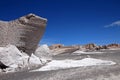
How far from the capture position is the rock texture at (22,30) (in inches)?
561

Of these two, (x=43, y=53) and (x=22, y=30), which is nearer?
(x=22, y=30)

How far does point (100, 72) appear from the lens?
9.83 meters

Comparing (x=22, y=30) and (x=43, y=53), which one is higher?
(x=22, y=30)

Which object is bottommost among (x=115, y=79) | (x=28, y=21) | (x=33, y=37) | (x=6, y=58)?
(x=115, y=79)

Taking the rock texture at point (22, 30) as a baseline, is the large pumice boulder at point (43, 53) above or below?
below

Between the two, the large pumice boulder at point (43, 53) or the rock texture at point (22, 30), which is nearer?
the rock texture at point (22, 30)

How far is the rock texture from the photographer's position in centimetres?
1424

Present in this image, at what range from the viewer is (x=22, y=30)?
47.9 feet

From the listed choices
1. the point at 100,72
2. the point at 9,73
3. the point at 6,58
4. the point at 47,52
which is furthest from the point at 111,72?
the point at 47,52

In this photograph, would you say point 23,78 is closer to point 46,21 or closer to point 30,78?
point 30,78

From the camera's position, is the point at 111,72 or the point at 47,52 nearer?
the point at 111,72

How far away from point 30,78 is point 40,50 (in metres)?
7.89

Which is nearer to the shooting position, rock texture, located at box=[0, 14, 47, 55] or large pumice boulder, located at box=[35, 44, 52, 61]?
rock texture, located at box=[0, 14, 47, 55]

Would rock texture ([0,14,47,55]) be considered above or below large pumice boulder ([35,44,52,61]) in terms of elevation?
above
